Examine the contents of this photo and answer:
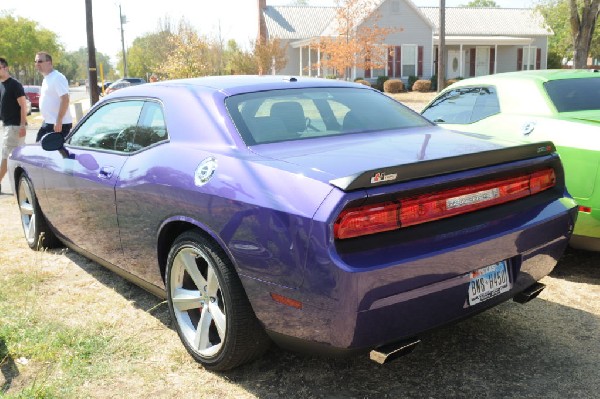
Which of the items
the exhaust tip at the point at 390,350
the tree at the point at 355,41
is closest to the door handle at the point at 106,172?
the exhaust tip at the point at 390,350

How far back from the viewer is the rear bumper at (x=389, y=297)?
95.0 inches

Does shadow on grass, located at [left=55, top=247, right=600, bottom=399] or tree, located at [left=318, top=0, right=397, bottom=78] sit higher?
tree, located at [left=318, top=0, right=397, bottom=78]

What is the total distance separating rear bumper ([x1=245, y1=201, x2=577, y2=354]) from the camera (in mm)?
2414

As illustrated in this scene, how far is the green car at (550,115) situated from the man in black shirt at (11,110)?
5.85 m

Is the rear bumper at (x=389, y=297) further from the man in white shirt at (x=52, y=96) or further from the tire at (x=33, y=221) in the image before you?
the man in white shirt at (x=52, y=96)

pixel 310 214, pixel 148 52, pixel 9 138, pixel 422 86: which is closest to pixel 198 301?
pixel 310 214

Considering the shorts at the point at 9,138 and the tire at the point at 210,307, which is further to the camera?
the shorts at the point at 9,138

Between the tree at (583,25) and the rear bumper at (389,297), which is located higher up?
the tree at (583,25)

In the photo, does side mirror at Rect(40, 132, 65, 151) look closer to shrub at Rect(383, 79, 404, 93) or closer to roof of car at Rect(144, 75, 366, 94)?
roof of car at Rect(144, 75, 366, 94)

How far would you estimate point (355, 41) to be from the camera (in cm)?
3369

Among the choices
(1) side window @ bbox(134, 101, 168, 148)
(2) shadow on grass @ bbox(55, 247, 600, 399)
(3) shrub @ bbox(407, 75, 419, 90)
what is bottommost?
(2) shadow on grass @ bbox(55, 247, 600, 399)

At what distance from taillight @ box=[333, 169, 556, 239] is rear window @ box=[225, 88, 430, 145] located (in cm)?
90

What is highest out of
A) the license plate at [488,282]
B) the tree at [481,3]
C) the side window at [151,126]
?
the tree at [481,3]

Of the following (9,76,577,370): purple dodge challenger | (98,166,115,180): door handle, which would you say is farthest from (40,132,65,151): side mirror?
(98,166,115,180): door handle
